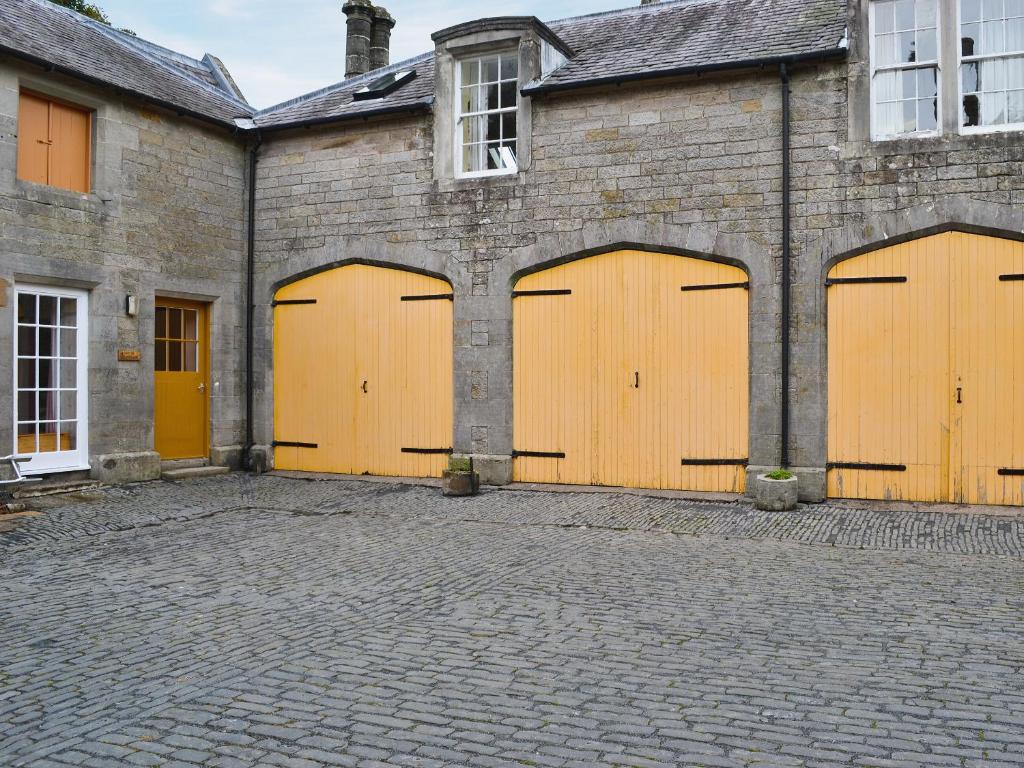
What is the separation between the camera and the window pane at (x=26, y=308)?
10219 mm

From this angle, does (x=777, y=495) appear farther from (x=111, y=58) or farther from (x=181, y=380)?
(x=111, y=58)

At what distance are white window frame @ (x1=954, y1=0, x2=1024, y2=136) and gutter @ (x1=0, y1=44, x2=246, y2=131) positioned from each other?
913 cm

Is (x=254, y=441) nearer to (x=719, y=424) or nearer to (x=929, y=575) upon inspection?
(x=719, y=424)

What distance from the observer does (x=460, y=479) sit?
10.5m

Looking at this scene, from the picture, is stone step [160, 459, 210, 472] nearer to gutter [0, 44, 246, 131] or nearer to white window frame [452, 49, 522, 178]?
gutter [0, 44, 246, 131]

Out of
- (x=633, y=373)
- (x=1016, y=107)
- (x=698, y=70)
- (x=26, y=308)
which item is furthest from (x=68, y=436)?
(x=1016, y=107)

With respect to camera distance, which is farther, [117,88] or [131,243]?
[131,243]

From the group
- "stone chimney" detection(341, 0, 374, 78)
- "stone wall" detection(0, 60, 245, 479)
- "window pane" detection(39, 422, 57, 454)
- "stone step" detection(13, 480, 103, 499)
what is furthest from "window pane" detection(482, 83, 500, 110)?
"stone step" detection(13, 480, 103, 499)

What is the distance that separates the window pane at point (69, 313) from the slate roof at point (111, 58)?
263 cm

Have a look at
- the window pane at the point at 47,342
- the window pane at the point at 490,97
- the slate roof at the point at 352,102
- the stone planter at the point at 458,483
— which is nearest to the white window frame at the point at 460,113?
the window pane at the point at 490,97

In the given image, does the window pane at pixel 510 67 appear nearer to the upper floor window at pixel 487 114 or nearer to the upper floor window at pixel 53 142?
the upper floor window at pixel 487 114

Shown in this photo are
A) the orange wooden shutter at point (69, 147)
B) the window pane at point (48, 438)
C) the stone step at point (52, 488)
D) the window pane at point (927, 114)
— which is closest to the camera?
the window pane at point (927, 114)

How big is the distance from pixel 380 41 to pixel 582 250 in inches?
344

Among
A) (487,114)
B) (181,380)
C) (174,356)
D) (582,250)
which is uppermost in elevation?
(487,114)
